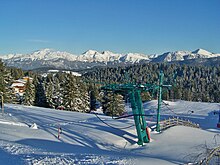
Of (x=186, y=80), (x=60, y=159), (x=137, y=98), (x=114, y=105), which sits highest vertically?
(x=186, y=80)

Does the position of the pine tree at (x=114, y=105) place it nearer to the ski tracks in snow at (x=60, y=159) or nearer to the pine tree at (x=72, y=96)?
the pine tree at (x=72, y=96)

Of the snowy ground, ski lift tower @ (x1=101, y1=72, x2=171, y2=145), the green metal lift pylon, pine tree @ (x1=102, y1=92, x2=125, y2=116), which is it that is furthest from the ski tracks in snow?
pine tree @ (x1=102, y1=92, x2=125, y2=116)

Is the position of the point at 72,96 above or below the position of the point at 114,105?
above

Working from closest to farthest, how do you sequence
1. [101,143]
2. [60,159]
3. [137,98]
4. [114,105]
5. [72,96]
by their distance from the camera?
[60,159] < [137,98] < [101,143] < [72,96] < [114,105]

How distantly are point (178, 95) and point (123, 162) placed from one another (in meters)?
88.8

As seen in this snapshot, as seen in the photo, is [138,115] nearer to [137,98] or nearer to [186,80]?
[137,98]

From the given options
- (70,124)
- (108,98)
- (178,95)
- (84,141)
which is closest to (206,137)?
(84,141)

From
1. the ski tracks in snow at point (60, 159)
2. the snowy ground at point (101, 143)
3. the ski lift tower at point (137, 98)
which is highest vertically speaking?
the ski lift tower at point (137, 98)

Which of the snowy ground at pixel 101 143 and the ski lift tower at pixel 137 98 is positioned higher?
the ski lift tower at pixel 137 98

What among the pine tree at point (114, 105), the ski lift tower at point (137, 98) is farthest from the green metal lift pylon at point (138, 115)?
the pine tree at point (114, 105)

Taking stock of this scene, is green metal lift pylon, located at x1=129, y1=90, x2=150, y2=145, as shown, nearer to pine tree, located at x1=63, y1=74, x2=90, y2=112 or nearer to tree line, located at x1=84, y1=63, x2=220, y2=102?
pine tree, located at x1=63, y1=74, x2=90, y2=112

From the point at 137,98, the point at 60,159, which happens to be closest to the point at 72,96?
the point at 137,98

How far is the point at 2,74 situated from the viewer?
147 ft

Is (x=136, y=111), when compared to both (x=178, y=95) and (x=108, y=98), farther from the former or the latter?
(x=178, y=95)
